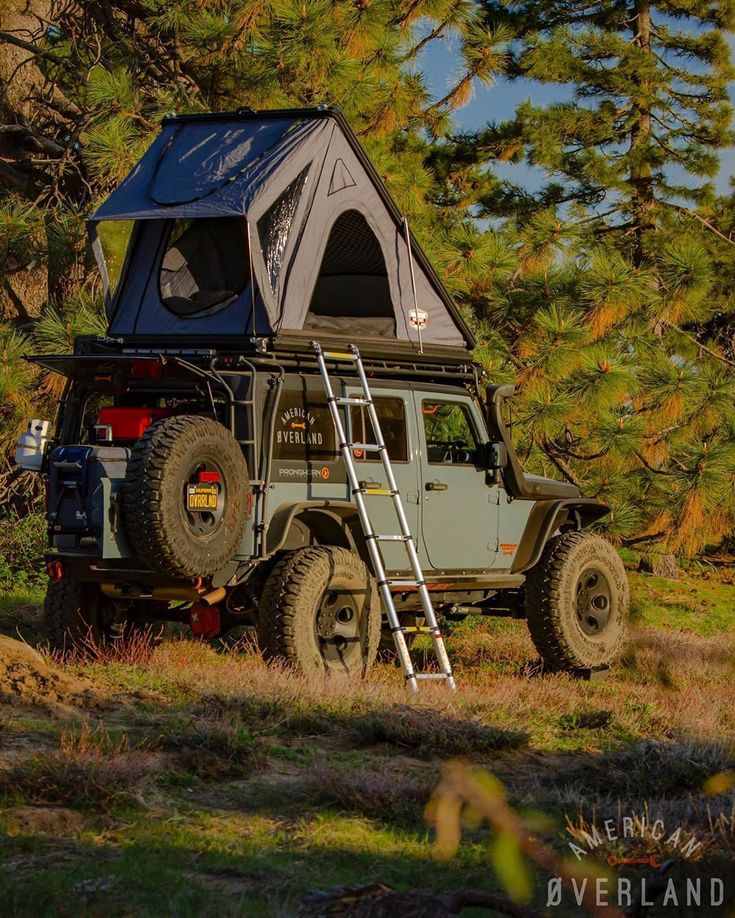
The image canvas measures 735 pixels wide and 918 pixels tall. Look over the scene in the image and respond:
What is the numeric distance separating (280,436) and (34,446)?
171 centimetres

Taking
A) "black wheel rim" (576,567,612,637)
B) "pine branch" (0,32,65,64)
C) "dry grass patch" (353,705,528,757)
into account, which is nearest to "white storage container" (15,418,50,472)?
"dry grass patch" (353,705,528,757)

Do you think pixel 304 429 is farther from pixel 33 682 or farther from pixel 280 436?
pixel 33 682

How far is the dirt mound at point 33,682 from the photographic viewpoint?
27.0 feet

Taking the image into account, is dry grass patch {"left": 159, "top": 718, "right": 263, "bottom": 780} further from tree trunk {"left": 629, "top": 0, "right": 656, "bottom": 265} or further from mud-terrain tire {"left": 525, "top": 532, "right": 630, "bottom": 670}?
tree trunk {"left": 629, "top": 0, "right": 656, "bottom": 265}

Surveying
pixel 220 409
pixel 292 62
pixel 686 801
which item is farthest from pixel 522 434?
pixel 686 801

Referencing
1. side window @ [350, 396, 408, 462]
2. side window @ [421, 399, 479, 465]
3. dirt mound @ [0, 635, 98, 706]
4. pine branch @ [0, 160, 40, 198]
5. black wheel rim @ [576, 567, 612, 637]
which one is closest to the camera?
dirt mound @ [0, 635, 98, 706]

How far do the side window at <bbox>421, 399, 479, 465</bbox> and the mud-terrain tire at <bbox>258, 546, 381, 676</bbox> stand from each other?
1.47 m

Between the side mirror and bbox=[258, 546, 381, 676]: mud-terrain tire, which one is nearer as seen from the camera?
bbox=[258, 546, 381, 676]: mud-terrain tire

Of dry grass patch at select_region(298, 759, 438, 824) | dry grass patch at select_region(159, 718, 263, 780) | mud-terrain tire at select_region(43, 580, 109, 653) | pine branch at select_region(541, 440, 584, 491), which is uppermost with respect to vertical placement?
pine branch at select_region(541, 440, 584, 491)

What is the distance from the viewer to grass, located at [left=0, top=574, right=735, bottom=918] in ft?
17.8

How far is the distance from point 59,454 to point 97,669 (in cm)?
147

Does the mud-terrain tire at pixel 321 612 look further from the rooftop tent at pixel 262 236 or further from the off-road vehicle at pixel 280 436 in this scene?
the rooftop tent at pixel 262 236

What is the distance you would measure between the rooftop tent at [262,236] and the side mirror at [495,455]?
43.7 inches

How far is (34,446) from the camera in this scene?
9820mm
